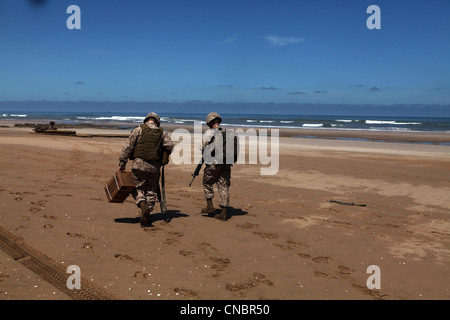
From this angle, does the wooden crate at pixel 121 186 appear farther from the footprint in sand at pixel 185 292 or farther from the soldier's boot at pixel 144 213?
the footprint in sand at pixel 185 292

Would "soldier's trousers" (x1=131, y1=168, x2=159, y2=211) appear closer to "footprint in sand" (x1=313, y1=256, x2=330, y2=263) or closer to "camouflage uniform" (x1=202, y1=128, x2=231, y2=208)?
"camouflage uniform" (x1=202, y1=128, x2=231, y2=208)

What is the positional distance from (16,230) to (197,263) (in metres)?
3.09

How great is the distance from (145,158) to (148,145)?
239mm

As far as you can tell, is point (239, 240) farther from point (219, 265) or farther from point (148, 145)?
point (148, 145)

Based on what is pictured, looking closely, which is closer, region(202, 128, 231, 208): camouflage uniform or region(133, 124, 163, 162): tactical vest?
region(133, 124, 163, 162): tactical vest

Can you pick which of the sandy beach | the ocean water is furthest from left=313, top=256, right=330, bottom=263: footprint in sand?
the ocean water

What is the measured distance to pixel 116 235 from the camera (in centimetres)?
614

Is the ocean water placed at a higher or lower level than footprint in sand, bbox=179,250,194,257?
higher

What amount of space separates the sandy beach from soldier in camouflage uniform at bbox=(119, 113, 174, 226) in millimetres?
517

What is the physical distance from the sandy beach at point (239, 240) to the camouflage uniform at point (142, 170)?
0.58 meters

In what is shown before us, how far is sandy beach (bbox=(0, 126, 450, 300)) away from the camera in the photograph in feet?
14.8

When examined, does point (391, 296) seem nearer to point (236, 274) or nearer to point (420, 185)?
point (236, 274)

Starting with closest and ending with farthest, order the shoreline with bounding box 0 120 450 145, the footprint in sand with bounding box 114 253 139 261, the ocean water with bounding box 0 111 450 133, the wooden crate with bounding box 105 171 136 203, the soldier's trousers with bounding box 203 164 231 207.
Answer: the footprint in sand with bounding box 114 253 139 261 < the wooden crate with bounding box 105 171 136 203 < the soldier's trousers with bounding box 203 164 231 207 < the shoreline with bounding box 0 120 450 145 < the ocean water with bounding box 0 111 450 133
